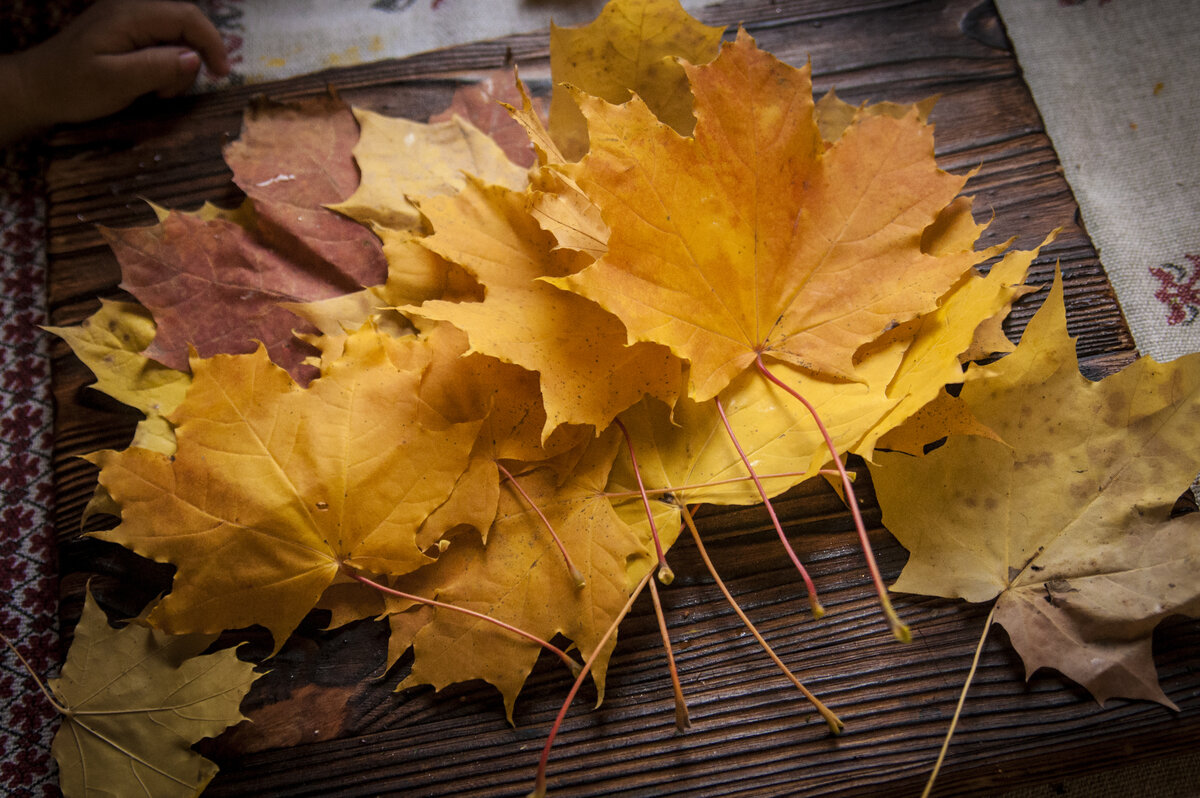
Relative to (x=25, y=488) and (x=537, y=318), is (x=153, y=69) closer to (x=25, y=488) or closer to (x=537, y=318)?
(x=25, y=488)

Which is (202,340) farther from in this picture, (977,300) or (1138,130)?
(1138,130)

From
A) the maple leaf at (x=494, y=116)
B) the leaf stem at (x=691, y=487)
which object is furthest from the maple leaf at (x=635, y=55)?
the leaf stem at (x=691, y=487)

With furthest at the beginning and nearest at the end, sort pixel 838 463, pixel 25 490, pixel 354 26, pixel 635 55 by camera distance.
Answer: pixel 354 26
pixel 25 490
pixel 635 55
pixel 838 463

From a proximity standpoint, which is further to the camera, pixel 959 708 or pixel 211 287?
pixel 211 287

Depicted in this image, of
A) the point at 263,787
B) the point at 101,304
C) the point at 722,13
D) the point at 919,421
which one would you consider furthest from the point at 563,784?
the point at 722,13

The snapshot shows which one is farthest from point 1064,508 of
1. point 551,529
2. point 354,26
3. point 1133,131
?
point 354,26
